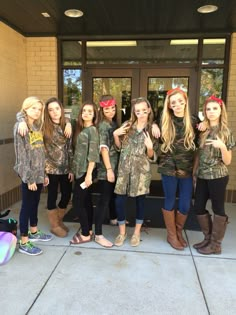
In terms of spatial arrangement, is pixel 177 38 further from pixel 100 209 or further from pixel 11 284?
pixel 11 284

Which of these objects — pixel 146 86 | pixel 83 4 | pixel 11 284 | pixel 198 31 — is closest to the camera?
pixel 11 284

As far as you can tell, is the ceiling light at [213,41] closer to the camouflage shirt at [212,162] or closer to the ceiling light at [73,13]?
the ceiling light at [73,13]

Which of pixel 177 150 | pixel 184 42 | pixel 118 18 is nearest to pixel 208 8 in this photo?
pixel 184 42

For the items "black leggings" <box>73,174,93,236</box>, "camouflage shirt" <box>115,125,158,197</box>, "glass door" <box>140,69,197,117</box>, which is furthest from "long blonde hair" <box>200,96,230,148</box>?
"glass door" <box>140,69,197,117</box>

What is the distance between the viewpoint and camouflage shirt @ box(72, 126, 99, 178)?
9.80 ft

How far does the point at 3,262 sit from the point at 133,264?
49.3 inches

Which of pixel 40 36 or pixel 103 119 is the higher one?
pixel 40 36

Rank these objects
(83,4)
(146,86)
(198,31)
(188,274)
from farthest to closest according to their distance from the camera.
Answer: (146,86)
(198,31)
(83,4)
(188,274)

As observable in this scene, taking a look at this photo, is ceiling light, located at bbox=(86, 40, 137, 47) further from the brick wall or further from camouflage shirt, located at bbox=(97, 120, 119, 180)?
camouflage shirt, located at bbox=(97, 120, 119, 180)

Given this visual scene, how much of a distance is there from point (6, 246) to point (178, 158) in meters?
1.92

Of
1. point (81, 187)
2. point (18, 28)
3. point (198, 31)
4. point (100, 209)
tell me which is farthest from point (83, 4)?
point (100, 209)

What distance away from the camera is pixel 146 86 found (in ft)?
16.2

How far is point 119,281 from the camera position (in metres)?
2.53

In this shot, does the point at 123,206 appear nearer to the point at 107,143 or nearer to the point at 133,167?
the point at 133,167
